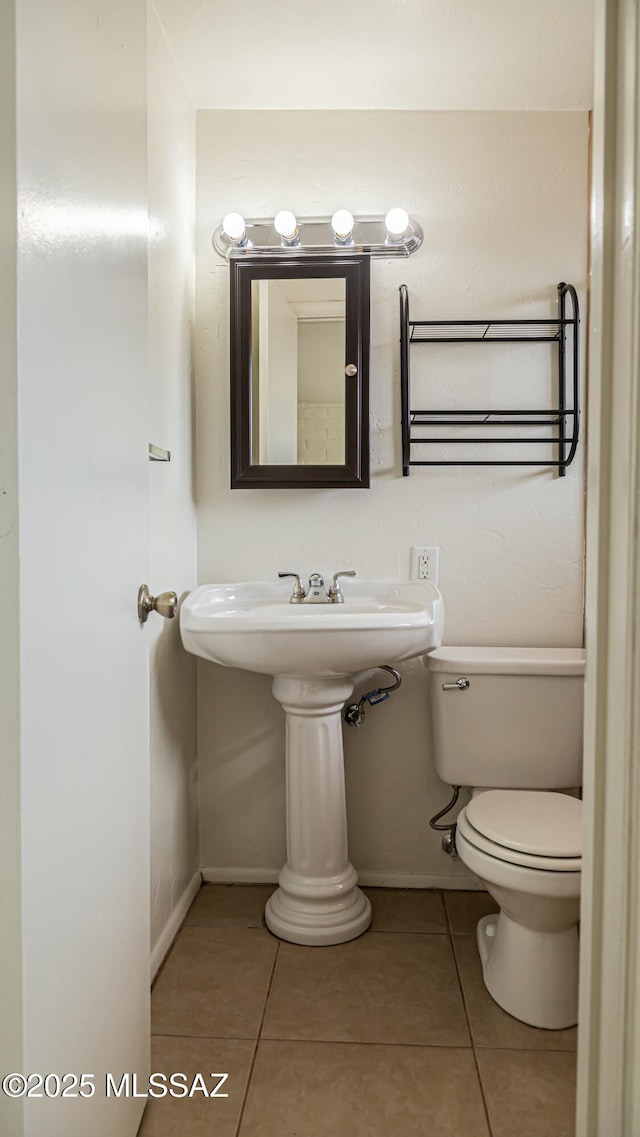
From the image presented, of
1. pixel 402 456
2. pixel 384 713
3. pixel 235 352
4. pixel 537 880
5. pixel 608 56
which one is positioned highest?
pixel 235 352

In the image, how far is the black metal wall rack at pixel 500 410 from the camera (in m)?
2.19

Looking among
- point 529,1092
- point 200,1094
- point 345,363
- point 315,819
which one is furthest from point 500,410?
point 200,1094

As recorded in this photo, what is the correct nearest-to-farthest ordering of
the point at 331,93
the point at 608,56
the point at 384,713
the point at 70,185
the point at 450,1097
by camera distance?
the point at 608,56 < the point at 70,185 < the point at 450,1097 < the point at 331,93 < the point at 384,713

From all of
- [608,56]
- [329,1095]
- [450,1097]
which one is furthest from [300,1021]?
[608,56]

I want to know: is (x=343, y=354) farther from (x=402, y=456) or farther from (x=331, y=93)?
(x=331, y=93)

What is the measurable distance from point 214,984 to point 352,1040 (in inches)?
14.9

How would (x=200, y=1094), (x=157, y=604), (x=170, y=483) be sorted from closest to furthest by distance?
(x=157, y=604)
(x=200, y=1094)
(x=170, y=483)

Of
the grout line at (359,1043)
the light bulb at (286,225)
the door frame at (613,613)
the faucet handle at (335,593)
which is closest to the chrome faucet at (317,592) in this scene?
the faucet handle at (335,593)

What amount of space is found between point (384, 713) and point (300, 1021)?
873 mm

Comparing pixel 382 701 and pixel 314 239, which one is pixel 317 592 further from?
pixel 314 239

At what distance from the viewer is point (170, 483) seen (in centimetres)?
Answer: 203

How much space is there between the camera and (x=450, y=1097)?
58.7 inches

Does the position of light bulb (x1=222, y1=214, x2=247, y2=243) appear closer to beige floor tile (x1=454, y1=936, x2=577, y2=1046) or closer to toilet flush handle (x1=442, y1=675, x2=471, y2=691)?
toilet flush handle (x1=442, y1=675, x2=471, y2=691)

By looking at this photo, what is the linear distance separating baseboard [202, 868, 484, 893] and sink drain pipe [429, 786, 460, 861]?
3.2 inches
